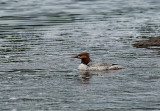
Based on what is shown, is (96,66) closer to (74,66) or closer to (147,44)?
(74,66)

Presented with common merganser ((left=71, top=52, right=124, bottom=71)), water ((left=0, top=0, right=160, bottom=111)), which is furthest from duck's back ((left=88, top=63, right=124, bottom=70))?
water ((left=0, top=0, right=160, bottom=111))

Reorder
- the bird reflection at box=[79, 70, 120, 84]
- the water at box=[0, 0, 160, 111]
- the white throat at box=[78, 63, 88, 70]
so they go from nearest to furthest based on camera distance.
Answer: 1. the water at box=[0, 0, 160, 111]
2. the bird reflection at box=[79, 70, 120, 84]
3. the white throat at box=[78, 63, 88, 70]

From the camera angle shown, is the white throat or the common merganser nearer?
the common merganser

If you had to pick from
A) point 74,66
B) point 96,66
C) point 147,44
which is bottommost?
point 147,44

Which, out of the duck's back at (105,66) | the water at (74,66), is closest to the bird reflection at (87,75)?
the water at (74,66)

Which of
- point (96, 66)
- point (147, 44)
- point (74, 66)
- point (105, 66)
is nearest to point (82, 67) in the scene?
point (96, 66)

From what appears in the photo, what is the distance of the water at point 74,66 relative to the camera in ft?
76.6

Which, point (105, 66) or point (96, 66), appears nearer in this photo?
point (105, 66)

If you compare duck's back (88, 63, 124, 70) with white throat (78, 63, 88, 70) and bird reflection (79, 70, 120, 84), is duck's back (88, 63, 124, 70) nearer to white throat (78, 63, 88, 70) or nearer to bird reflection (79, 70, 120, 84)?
bird reflection (79, 70, 120, 84)

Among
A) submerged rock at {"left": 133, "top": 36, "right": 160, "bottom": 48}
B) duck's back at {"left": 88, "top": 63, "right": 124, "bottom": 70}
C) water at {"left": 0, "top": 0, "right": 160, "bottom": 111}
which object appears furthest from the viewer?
submerged rock at {"left": 133, "top": 36, "right": 160, "bottom": 48}

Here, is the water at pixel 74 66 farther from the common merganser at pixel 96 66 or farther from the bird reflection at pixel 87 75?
the common merganser at pixel 96 66

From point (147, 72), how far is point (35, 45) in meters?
12.8

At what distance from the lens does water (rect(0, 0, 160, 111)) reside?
23.3 m

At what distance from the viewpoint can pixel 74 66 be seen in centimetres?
3244
